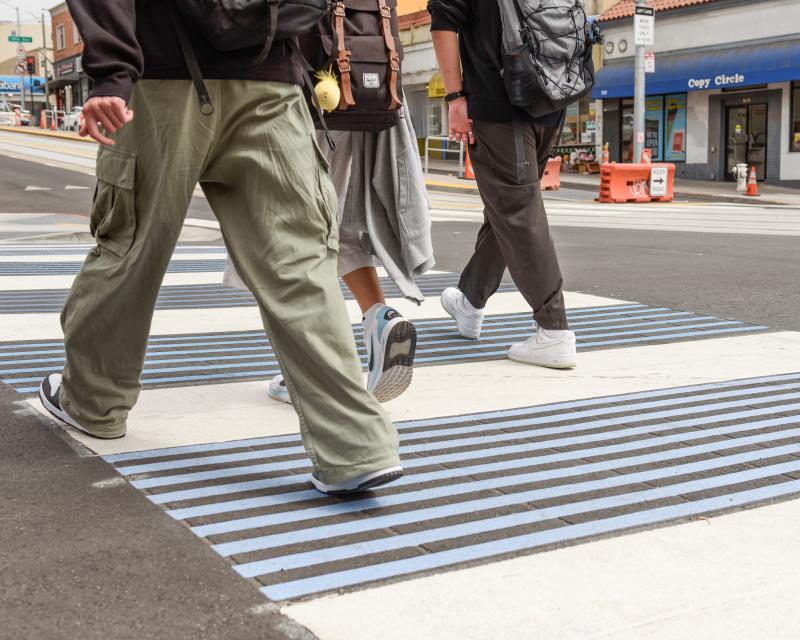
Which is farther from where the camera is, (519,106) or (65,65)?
(65,65)

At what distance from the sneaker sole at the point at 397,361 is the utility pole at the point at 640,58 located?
21.0m

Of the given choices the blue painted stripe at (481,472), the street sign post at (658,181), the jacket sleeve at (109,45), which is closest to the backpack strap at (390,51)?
the jacket sleeve at (109,45)

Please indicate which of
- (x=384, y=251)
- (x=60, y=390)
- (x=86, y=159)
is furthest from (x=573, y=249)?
(x=86, y=159)

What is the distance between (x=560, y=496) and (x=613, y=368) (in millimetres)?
1840

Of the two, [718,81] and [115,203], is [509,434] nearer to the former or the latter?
[115,203]

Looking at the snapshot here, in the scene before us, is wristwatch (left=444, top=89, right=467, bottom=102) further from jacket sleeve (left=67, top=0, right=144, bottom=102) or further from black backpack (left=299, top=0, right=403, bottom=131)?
jacket sleeve (left=67, top=0, right=144, bottom=102)

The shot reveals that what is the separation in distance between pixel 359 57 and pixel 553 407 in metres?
1.40

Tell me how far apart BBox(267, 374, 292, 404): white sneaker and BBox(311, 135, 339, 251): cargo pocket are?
1.20m

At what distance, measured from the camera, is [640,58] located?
24422 mm

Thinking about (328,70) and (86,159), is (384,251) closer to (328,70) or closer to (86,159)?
(328,70)

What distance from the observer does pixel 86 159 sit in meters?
31.1

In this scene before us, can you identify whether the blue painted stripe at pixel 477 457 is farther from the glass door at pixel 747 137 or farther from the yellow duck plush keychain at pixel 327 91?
the glass door at pixel 747 137

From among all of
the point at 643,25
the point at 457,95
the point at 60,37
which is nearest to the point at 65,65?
the point at 60,37

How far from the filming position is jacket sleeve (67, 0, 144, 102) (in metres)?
2.65
